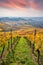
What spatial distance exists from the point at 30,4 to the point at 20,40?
1078 mm

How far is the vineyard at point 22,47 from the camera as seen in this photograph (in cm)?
569

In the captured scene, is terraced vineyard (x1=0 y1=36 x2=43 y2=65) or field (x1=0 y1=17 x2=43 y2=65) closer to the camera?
terraced vineyard (x1=0 y1=36 x2=43 y2=65)

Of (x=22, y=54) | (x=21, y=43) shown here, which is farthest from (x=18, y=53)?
(x=21, y=43)

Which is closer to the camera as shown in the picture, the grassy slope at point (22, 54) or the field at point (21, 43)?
the grassy slope at point (22, 54)

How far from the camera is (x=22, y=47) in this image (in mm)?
5965

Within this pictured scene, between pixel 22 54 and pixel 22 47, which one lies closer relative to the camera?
pixel 22 54

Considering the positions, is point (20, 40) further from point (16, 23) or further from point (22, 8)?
point (22, 8)

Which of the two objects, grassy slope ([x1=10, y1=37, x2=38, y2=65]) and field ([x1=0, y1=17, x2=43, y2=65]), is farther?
field ([x1=0, y1=17, x2=43, y2=65])

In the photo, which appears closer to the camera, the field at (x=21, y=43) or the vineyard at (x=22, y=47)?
the vineyard at (x=22, y=47)

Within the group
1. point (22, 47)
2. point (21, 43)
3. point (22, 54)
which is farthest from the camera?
point (21, 43)

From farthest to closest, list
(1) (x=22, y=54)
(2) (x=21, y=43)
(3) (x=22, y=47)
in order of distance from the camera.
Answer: (2) (x=21, y=43) < (3) (x=22, y=47) < (1) (x=22, y=54)

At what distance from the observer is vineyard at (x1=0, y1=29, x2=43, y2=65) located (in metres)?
5.69

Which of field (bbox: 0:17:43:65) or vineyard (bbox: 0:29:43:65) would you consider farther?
field (bbox: 0:17:43:65)

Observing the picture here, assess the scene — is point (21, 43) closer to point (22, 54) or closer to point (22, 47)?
point (22, 47)
